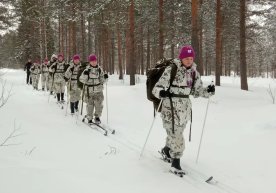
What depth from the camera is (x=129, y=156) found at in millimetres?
7105

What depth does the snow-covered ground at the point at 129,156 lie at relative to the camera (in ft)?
16.0

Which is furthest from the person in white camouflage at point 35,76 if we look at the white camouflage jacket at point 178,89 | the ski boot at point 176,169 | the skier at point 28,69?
the ski boot at point 176,169

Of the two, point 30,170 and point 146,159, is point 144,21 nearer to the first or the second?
point 146,159

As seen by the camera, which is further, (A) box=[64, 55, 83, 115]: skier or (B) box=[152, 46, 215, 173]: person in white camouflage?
(A) box=[64, 55, 83, 115]: skier

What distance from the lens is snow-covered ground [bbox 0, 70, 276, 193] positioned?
16.0 ft

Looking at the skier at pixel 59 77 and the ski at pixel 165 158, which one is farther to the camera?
the skier at pixel 59 77

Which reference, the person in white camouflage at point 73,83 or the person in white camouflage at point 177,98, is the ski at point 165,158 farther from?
the person in white camouflage at point 73,83

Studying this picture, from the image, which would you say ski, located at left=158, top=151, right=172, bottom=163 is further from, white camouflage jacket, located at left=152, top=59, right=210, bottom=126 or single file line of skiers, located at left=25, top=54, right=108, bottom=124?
single file line of skiers, located at left=25, top=54, right=108, bottom=124

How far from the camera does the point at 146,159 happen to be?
274 inches

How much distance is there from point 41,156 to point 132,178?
1.84m

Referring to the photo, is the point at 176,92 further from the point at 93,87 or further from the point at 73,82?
the point at 73,82

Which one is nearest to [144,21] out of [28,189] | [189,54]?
[189,54]

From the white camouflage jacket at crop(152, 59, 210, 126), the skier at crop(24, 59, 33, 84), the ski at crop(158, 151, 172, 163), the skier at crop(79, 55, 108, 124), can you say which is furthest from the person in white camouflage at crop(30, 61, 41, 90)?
A: the white camouflage jacket at crop(152, 59, 210, 126)

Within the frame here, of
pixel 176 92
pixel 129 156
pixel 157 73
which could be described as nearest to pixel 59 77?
pixel 129 156
